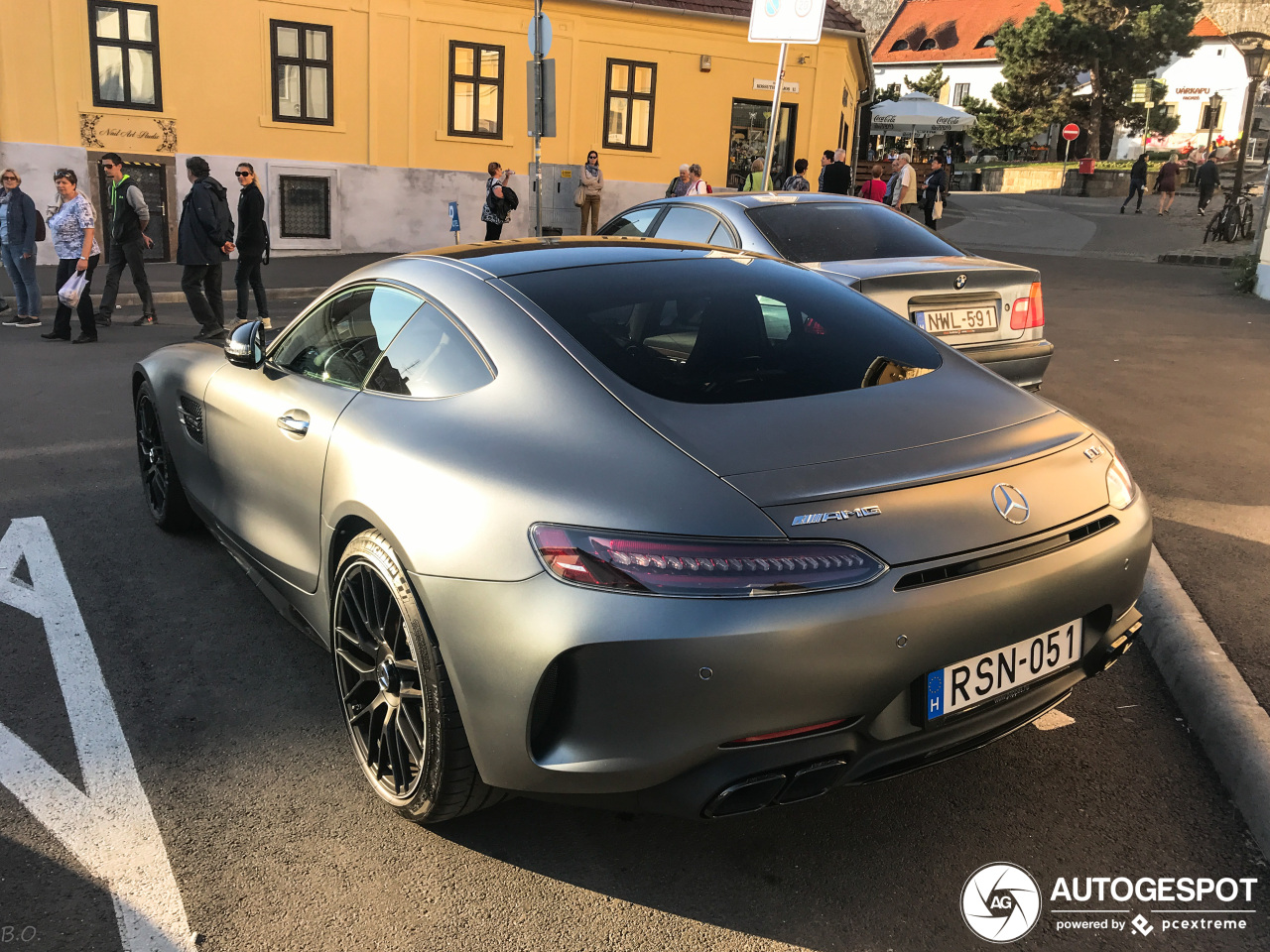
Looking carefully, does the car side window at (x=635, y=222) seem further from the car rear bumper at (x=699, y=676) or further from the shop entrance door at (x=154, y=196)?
the shop entrance door at (x=154, y=196)

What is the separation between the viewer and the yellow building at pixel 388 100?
18891 millimetres

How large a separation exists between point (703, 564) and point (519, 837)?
1.05m

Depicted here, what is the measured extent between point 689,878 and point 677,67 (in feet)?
75.6

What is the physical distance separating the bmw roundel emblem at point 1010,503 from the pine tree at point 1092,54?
5851cm

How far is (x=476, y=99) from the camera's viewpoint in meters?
22.0

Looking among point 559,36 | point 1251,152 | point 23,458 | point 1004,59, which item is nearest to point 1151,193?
point 1004,59

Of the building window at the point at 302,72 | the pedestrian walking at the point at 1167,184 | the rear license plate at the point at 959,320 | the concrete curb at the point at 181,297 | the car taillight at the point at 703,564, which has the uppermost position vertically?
the building window at the point at 302,72

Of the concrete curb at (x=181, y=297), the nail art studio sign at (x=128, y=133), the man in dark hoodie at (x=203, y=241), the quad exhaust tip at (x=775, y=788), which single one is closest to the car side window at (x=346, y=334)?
the quad exhaust tip at (x=775, y=788)

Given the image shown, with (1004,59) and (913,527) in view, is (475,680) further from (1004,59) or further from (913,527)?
(1004,59)

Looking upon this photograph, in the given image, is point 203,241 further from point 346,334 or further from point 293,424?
point 293,424

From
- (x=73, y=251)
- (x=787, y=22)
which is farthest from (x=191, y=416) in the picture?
(x=787, y=22)

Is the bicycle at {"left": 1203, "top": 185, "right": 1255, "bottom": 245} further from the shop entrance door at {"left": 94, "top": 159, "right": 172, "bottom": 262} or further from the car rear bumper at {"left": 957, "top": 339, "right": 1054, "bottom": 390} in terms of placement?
the shop entrance door at {"left": 94, "top": 159, "right": 172, "bottom": 262}

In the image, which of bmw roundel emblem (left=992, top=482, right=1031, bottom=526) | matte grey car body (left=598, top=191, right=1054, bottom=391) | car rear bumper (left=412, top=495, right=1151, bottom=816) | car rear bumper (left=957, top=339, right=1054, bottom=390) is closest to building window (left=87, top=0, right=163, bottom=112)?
matte grey car body (left=598, top=191, right=1054, bottom=391)

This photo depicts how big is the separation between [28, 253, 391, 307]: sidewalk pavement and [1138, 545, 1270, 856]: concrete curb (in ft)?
33.7
